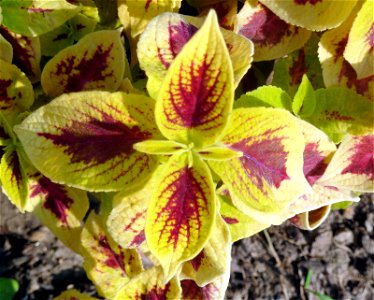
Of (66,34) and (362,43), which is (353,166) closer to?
(362,43)

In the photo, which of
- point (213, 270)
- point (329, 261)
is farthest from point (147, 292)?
point (329, 261)

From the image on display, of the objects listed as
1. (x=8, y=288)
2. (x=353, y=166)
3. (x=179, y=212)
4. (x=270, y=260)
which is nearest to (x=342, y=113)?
(x=353, y=166)

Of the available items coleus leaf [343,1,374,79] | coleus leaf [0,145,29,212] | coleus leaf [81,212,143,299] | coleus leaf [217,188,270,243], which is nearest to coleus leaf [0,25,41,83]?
coleus leaf [0,145,29,212]

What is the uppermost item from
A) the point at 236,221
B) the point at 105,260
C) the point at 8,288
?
the point at 236,221

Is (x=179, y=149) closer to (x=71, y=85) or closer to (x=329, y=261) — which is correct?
(x=71, y=85)

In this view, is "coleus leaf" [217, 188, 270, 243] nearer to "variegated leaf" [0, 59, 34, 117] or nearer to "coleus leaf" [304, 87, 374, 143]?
"coleus leaf" [304, 87, 374, 143]

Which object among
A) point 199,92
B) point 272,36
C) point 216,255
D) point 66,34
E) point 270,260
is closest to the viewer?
point 199,92
